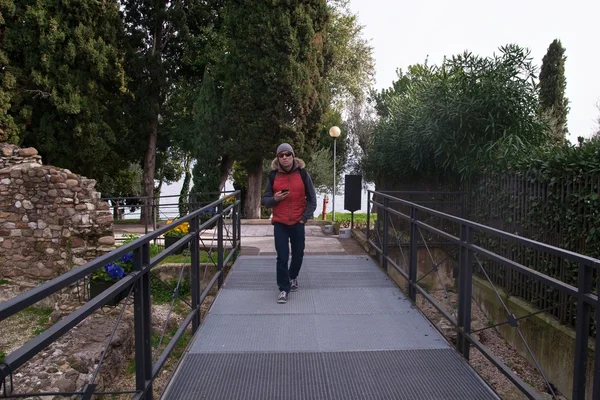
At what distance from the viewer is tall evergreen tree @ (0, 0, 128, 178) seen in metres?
15.1

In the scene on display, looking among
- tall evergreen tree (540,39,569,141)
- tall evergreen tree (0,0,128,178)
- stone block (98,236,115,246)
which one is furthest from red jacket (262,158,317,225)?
tall evergreen tree (540,39,569,141)

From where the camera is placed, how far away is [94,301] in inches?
77.6

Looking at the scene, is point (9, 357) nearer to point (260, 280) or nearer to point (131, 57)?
point (260, 280)

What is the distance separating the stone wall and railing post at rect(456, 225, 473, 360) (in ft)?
25.2

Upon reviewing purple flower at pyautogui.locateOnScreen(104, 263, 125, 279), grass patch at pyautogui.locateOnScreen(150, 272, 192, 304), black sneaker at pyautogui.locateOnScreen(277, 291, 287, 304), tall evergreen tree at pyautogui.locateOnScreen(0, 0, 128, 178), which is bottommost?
grass patch at pyautogui.locateOnScreen(150, 272, 192, 304)

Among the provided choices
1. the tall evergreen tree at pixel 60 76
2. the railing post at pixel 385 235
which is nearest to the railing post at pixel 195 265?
the railing post at pixel 385 235

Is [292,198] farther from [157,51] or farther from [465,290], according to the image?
[157,51]

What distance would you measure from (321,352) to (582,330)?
6.03 ft

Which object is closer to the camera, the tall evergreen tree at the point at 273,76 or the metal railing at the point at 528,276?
the metal railing at the point at 528,276

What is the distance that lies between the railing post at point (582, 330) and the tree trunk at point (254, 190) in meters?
15.9

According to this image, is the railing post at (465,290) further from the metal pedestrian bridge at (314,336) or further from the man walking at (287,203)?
the man walking at (287,203)

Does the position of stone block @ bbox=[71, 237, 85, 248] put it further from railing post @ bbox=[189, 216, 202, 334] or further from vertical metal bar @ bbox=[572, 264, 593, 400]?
vertical metal bar @ bbox=[572, 264, 593, 400]

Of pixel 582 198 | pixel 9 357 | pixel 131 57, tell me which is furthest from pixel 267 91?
pixel 9 357

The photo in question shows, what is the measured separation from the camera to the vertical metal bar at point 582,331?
83.1 inches
